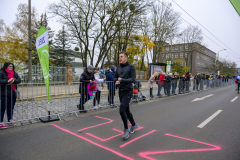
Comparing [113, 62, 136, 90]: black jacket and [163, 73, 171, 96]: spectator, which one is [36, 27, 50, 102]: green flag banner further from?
[163, 73, 171, 96]: spectator

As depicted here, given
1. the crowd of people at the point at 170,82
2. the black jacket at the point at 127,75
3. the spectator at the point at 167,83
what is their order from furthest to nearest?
the spectator at the point at 167,83
the crowd of people at the point at 170,82
the black jacket at the point at 127,75

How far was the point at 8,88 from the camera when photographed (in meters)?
4.57

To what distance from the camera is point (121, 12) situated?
18859mm

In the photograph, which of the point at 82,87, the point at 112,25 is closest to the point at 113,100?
the point at 82,87

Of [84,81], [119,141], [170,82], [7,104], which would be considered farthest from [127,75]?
[170,82]

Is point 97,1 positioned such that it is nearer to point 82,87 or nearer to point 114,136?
point 82,87

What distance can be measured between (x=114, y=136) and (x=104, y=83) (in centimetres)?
389

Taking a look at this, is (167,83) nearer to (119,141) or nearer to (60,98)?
(60,98)

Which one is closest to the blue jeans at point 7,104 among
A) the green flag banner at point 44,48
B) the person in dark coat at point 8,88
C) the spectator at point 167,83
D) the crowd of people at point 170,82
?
the person in dark coat at point 8,88

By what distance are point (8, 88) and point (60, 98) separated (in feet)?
12.9

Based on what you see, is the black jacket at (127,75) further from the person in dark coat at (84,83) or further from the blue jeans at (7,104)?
the blue jeans at (7,104)

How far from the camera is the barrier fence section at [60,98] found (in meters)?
4.71

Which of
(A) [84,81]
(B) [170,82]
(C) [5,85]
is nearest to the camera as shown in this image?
(C) [5,85]

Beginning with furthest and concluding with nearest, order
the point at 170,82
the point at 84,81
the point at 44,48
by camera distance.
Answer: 1. the point at 170,82
2. the point at 84,81
3. the point at 44,48
